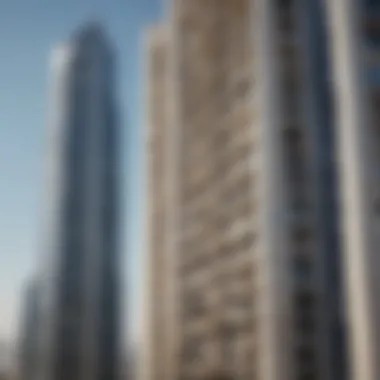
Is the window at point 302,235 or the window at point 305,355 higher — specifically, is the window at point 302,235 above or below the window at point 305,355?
above

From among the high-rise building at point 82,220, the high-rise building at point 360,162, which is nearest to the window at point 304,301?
the high-rise building at point 360,162

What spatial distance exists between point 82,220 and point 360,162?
84.2 m

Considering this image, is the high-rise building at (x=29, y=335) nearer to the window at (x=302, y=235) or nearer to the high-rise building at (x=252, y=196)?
the high-rise building at (x=252, y=196)

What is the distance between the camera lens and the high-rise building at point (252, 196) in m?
21.2

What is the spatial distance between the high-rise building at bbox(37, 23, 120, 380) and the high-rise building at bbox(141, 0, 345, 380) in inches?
2465

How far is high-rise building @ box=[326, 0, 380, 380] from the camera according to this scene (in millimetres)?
15984

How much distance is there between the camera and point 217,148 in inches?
1059

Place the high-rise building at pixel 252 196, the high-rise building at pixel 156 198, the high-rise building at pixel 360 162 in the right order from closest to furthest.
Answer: the high-rise building at pixel 360 162
the high-rise building at pixel 252 196
the high-rise building at pixel 156 198

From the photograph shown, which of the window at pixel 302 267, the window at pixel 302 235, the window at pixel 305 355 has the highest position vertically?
the window at pixel 302 235

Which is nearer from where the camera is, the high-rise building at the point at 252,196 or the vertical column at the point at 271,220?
the vertical column at the point at 271,220

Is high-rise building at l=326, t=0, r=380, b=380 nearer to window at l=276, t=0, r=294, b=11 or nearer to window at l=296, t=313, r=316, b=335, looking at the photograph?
window at l=296, t=313, r=316, b=335

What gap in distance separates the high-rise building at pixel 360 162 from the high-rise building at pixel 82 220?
253 feet

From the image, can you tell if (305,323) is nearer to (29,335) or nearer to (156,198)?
(156,198)

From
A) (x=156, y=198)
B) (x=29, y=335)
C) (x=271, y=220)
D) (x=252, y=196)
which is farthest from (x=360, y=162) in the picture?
(x=29, y=335)
